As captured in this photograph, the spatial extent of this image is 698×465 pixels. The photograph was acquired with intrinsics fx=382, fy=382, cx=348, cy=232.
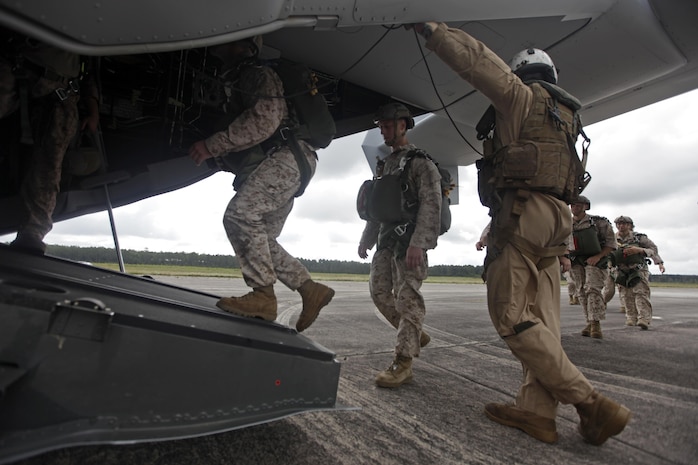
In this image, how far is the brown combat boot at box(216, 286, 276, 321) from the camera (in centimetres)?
186

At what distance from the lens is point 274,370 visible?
4.43 ft

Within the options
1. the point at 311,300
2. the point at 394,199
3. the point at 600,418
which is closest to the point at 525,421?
the point at 600,418

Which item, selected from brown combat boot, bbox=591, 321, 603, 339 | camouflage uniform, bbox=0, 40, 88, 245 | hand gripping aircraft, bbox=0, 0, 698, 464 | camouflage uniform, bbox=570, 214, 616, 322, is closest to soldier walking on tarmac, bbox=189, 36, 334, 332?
hand gripping aircraft, bbox=0, 0, 698, 464

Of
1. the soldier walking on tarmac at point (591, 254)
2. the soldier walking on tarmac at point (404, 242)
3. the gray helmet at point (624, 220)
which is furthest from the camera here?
the gray helmet at point (624, 220)

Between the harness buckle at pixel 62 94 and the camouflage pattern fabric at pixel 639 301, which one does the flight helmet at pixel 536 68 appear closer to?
the harness buckle at pixel 62 94

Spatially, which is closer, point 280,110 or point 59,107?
point 280,110

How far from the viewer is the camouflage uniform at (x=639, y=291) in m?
6.03

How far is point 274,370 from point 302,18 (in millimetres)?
1418

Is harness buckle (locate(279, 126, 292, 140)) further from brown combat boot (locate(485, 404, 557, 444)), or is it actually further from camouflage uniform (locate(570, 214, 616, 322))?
camouflage uniform (locate(570, 214, 616, 322))

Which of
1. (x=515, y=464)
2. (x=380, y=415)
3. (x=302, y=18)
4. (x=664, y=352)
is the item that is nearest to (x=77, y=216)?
(x=302, y=18)

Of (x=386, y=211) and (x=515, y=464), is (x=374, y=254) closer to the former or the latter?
(x=386, y=211)

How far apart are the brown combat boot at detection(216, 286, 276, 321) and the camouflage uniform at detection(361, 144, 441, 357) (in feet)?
3.06

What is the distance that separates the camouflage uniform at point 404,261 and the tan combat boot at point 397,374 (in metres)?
0.04

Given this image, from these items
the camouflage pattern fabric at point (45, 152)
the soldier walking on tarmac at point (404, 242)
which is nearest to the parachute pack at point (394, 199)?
the soldier walking on tarmac at point (404, 242)
